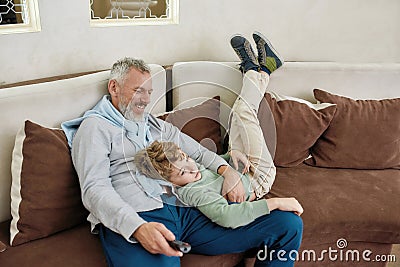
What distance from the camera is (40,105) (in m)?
1.72

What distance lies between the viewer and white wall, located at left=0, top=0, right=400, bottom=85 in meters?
2.09

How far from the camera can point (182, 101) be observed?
7.15ft

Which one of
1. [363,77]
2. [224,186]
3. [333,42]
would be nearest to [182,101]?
[224,186]

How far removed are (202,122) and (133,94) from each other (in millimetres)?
421

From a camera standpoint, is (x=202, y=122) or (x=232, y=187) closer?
(x=232, y=187)

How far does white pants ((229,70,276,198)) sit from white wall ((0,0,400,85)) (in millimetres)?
546

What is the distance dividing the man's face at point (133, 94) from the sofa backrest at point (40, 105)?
149mm

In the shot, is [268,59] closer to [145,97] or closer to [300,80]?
[300,80]

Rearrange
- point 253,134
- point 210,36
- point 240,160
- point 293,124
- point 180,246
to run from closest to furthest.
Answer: point 180,246 → point 240,160 → point 253,134 → point 293,124 → point 210,36

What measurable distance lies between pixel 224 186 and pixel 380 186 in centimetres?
80

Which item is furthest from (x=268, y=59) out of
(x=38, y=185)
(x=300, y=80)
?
(x=38, y=185)

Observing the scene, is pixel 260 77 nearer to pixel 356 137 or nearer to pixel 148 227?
pixel 356 137

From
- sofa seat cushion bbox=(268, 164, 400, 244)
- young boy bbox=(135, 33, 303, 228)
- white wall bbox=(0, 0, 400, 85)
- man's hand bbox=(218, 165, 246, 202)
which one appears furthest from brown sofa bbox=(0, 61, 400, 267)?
white wall bbox=(0, 0, 400, 85)

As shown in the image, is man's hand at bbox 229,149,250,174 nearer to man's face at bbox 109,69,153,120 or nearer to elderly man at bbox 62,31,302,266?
elderly man at bbox 62,31,302,266
